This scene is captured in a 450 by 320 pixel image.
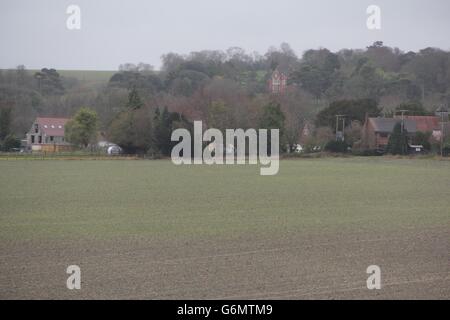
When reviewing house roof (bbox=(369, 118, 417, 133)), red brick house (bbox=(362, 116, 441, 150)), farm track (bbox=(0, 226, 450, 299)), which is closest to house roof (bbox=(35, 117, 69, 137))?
red brick house (bbox=(362, 116, 441, 150))

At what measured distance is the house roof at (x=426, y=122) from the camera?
339 feet

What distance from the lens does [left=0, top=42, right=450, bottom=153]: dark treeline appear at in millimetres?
89750

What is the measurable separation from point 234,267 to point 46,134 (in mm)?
108151

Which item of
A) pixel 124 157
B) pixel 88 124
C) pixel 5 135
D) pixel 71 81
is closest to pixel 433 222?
pixel 124 157

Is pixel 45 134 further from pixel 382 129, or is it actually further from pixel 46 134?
pixel 382 129

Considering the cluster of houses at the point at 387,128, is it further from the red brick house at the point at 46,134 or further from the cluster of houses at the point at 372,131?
the red brick house at the point at 46,134

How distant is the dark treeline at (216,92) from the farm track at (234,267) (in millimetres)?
65664

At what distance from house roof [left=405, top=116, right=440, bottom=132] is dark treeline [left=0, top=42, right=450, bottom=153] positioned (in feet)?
21.0

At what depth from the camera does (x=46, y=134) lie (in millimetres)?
118375

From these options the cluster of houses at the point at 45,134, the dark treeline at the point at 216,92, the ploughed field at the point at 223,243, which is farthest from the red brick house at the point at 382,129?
the ploughed field at the point at 223,243

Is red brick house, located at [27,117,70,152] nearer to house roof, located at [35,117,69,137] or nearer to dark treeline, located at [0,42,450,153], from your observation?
house roof, located at [35,117,69,137]

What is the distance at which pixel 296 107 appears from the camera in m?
109

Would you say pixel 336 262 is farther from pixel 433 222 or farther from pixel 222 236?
pixel 433 222
